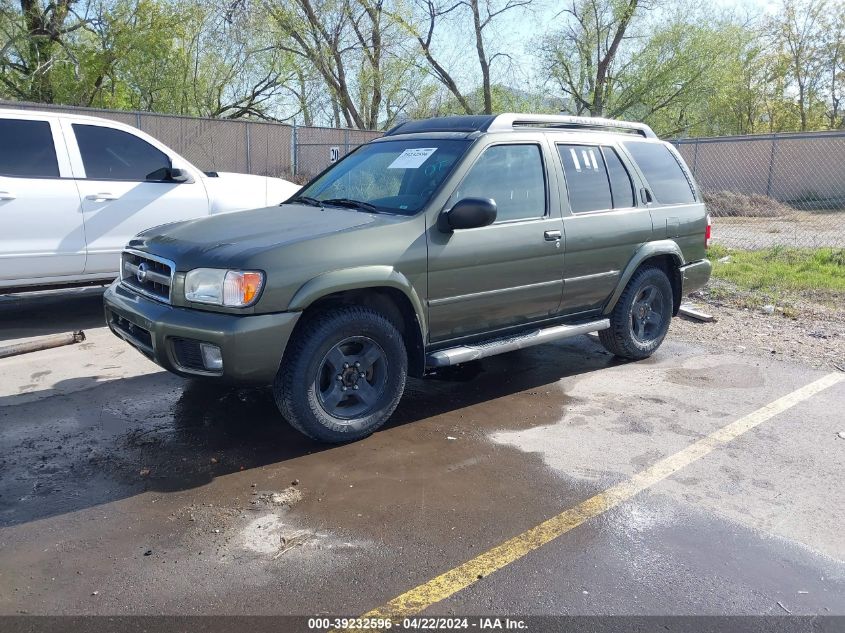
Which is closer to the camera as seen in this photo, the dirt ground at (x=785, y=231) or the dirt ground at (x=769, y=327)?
the dirt ground at (x=769, y=327)

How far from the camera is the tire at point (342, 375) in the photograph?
4078 millimetres

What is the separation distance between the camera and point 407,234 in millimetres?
4383

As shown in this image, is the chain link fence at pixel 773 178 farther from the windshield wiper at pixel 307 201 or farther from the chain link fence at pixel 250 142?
the windshield wiper at pixel 307 201

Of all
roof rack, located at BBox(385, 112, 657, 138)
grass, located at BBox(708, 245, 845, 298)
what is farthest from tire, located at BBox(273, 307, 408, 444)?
grass, located at BBox(708, 245, 845, 298)

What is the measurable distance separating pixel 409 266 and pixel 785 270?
7.94 meters

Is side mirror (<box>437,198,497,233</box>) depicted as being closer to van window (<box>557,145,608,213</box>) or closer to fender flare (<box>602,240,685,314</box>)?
van window (<box>557,145,608,213</box>)

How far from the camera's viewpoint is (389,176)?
16.6 feet

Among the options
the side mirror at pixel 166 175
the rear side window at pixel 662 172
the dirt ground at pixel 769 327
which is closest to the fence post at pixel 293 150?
the side mirror at pixel 166 175

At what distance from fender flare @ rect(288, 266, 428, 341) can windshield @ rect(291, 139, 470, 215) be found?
0.51 metres

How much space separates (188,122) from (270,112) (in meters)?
14.6

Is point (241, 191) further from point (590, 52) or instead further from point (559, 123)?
point (590, 52)

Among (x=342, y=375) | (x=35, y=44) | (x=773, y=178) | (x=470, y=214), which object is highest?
(x=35, y=44)

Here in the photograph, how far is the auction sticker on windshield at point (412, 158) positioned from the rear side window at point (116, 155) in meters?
3.28

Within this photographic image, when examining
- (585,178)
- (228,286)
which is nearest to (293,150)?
(585,178)
